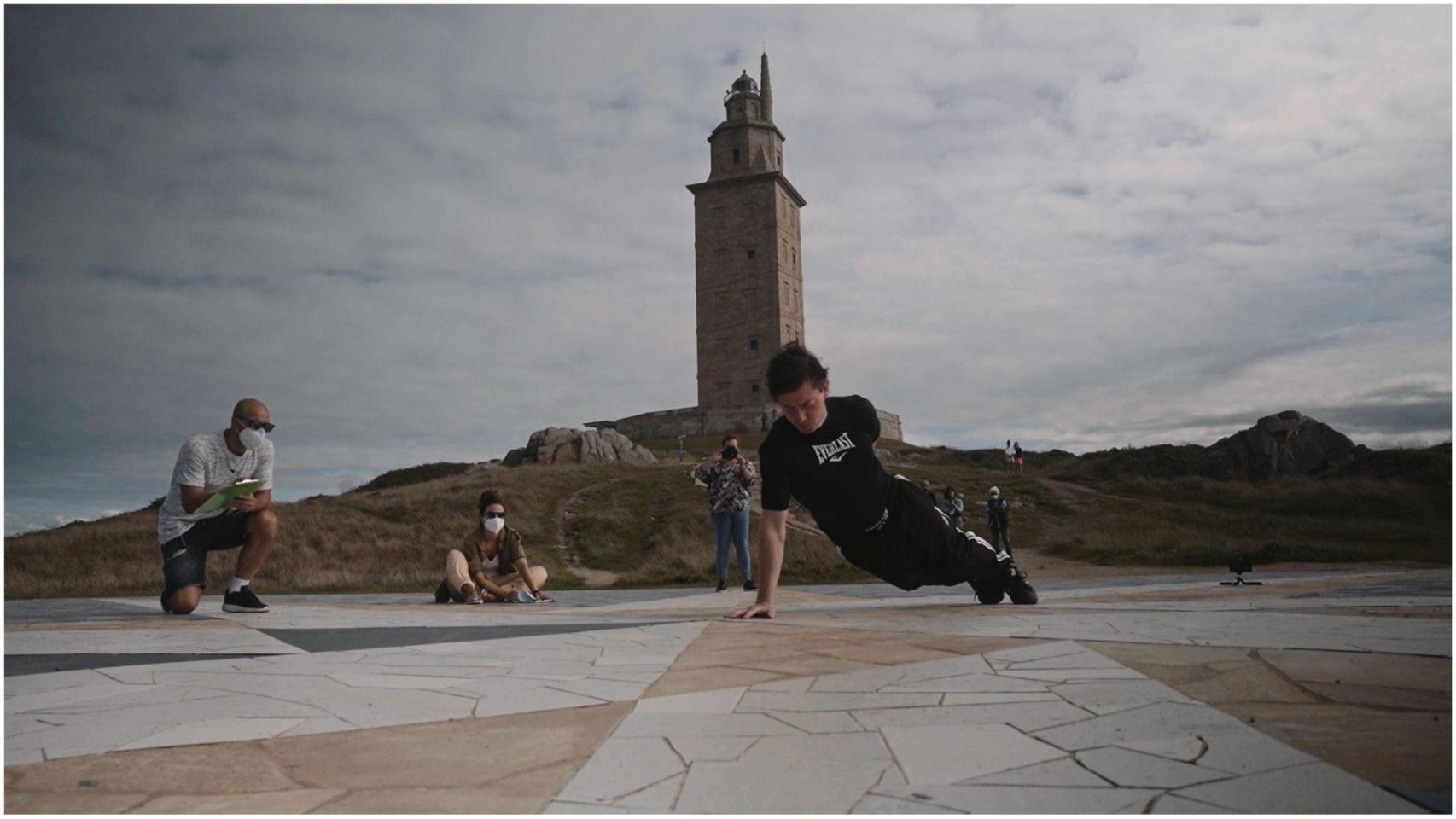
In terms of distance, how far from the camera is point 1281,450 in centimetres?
3356

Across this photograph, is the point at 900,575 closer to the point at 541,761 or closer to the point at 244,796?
A: the point at 541,761

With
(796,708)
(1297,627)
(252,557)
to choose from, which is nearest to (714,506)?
(252,557)

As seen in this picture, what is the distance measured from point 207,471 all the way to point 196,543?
24.0 inches

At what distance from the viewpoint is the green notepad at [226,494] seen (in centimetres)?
649

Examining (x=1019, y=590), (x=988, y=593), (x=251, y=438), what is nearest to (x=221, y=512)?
(x=251, y=438)

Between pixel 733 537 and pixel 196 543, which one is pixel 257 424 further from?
pixel 733 537

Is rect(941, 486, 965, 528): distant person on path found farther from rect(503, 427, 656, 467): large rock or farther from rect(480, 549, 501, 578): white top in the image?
rect(503, 427, 656, 467): large rock

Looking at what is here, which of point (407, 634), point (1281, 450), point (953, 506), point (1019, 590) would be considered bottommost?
point (407, 634)

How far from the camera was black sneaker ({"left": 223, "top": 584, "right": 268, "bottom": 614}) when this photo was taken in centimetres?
697

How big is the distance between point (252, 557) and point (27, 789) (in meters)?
5.37

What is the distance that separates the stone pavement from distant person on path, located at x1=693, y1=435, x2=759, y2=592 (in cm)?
484

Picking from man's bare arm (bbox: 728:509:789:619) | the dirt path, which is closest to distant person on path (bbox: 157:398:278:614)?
man's bare arm (bbox: 728:509:789:619)

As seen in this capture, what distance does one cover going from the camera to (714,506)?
383 inches

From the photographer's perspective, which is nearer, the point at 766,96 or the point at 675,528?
the point at 675,528
